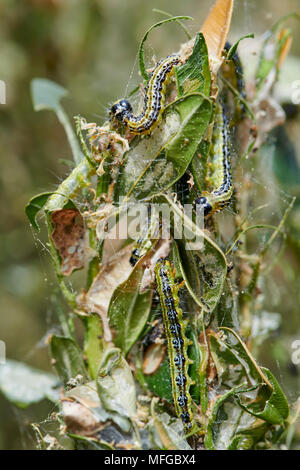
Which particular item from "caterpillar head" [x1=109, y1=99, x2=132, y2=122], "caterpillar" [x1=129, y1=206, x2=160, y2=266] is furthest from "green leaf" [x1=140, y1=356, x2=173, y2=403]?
"caterpillar head" [x1=109, y1=99, x2=132, y2=122]

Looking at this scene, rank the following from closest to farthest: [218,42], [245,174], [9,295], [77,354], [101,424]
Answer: [101,424] < [218,42] < [77,354] < [245,174] < [9,295]

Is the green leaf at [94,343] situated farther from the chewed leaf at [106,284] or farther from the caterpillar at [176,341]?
the caterpillar at [176,341]

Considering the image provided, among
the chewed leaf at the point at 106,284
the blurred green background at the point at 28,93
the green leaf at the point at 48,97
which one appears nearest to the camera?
the chewed leaf at the point at 106,284

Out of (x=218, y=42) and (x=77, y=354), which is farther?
(x=77, y=354)

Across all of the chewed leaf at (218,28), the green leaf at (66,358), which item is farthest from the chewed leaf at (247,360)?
the chewed leaf at (218,28)

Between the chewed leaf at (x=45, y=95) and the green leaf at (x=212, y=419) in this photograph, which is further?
the chewed leaf at (x=45, y=95)
